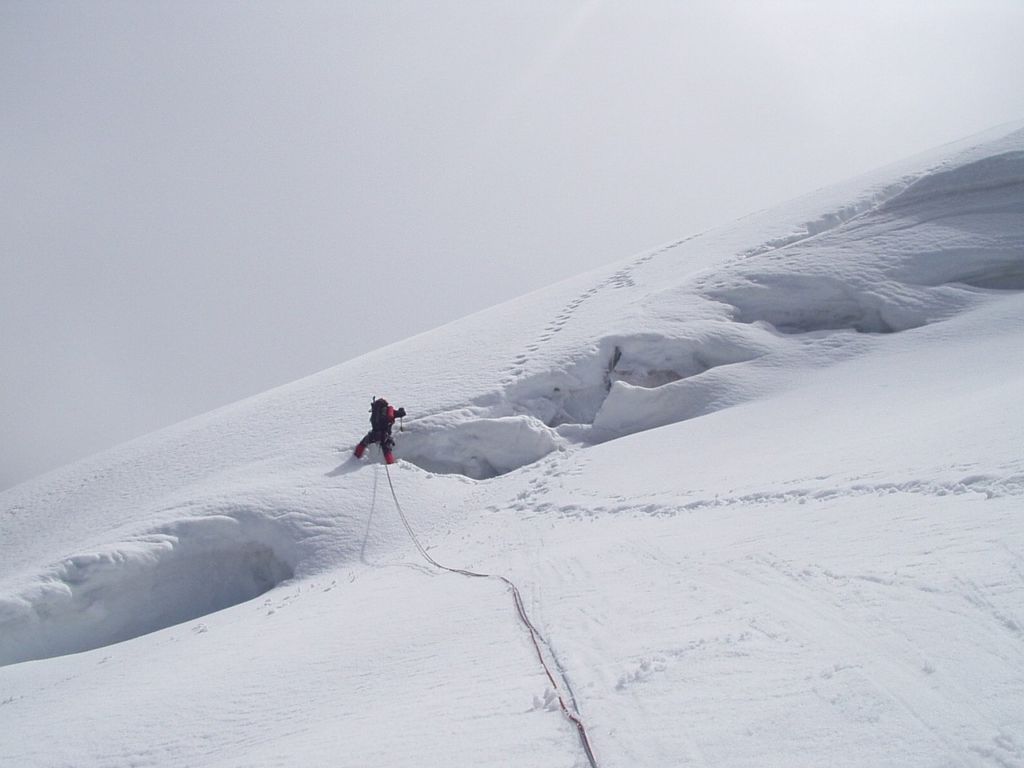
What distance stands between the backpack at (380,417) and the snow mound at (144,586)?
8.65ft

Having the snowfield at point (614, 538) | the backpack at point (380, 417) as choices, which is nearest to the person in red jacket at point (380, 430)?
the backpack at point (380, 417)

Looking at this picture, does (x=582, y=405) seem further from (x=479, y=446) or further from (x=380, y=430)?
(x=380, y=430)

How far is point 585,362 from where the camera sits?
14492mm

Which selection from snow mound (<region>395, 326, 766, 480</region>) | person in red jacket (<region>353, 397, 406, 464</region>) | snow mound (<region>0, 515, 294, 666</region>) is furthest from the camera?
snow mound (<region>395, 326, 766, 480</region>)

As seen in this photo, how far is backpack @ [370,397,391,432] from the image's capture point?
1255cm

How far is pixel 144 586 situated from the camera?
10148 millimetres

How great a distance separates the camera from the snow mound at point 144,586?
9.23 m

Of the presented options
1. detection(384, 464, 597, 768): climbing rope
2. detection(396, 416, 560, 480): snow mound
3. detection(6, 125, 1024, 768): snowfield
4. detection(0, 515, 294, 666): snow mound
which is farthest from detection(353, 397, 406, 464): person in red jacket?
detection(384, 464, 597, 768): climbing rope

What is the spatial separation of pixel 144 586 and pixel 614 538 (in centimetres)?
715

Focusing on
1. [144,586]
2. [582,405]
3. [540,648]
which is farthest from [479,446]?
[540,648]

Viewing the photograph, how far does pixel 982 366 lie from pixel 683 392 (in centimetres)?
477

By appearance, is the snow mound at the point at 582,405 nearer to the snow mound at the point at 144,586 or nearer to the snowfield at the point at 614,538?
the snowfield at the point at 614,538

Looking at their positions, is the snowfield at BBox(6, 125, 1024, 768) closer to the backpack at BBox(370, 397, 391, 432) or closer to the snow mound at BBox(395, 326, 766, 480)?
the snow mound at BBox(395, 326, 766, 480)

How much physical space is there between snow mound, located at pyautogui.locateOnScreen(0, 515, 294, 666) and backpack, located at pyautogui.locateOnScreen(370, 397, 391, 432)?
2635mm
